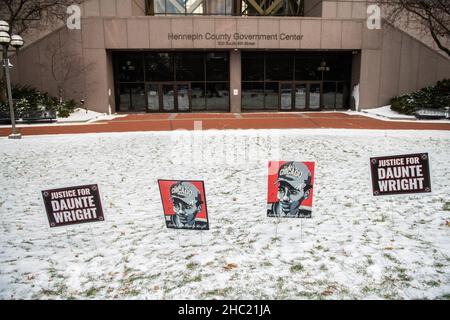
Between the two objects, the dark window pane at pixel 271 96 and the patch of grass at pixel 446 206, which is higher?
the dark window pane at pixel 271 96

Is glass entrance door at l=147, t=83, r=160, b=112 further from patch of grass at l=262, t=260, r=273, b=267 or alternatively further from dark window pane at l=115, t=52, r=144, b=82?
patch of grass at l=262, t=260, r=273, b=267

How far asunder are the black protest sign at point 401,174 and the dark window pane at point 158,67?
26474mm

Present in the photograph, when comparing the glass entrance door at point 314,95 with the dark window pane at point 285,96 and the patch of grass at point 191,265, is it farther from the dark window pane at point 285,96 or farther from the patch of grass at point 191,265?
the patch of grass at point 191,265

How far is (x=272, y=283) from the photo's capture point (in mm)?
4012

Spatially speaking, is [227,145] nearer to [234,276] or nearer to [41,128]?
[234,276]

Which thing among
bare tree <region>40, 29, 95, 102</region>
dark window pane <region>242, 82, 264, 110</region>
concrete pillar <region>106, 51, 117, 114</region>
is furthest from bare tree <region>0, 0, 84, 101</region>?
dark window pane <region>242, 82, 264, 110</region>

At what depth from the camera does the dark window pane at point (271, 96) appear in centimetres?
3016

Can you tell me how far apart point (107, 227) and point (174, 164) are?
4949mm

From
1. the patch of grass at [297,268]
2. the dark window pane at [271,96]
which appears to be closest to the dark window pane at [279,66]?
the dark window pane at [271,96]

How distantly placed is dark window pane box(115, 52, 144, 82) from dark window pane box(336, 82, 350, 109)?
18669 millimetres

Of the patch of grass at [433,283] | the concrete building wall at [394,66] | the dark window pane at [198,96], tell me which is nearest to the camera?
the patch of grass at [433,283]

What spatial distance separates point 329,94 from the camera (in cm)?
3073

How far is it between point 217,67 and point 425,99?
57.9 ft
